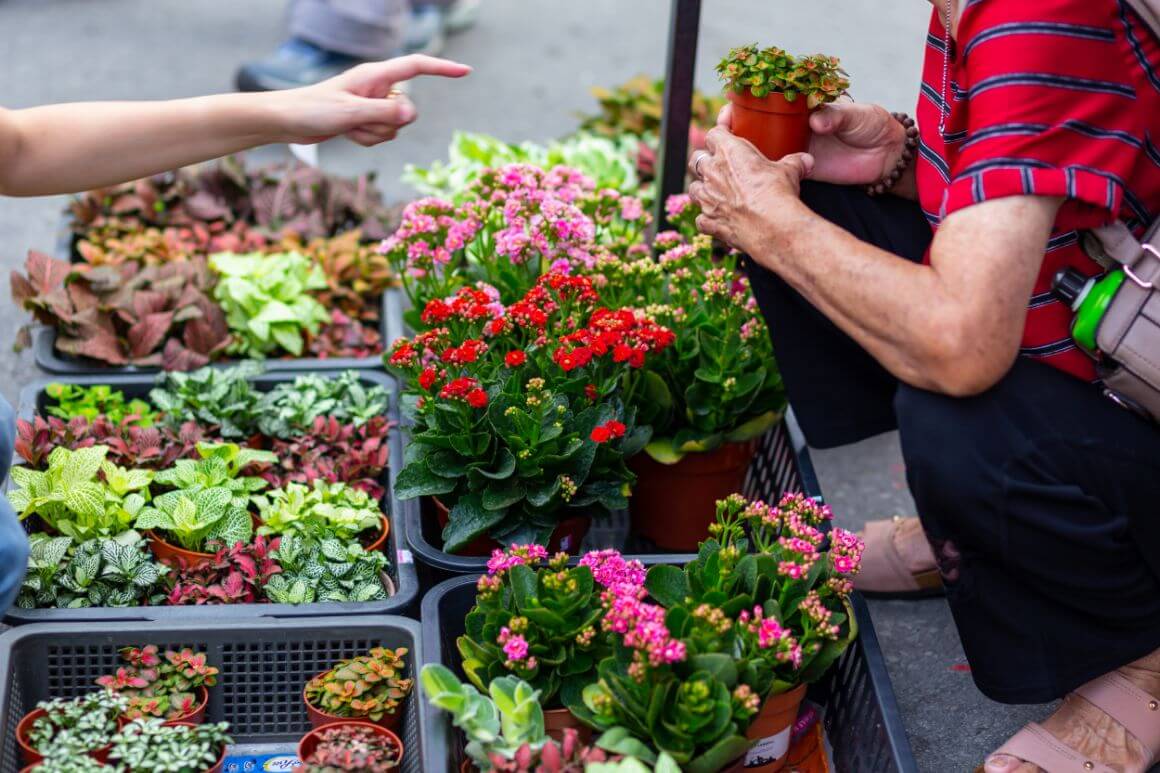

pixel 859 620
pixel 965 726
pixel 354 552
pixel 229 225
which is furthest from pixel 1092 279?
pixel 229 225

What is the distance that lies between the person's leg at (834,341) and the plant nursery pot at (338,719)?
88 centimetres

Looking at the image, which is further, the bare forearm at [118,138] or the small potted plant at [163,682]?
the bare forearm at [118,138]

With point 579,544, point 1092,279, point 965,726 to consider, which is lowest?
point 965,726

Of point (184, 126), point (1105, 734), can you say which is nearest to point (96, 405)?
point (184, 126)

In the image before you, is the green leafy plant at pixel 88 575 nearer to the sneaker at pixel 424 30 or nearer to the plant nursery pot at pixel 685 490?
the plant nursery pot at pixel 685 490

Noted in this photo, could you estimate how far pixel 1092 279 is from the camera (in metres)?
1.69

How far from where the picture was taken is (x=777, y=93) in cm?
194

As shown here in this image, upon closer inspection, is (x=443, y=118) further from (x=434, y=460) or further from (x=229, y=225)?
(x=434, y=460)

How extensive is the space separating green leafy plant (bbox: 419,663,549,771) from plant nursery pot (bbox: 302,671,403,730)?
0.23 meters

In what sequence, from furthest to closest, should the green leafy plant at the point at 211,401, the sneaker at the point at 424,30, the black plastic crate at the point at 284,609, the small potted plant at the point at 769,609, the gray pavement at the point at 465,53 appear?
the sneaker at the point at 424,30 → the gray pavement at the point at 465,53 → the green leafy plant at the point at 211,401 → the black plastic crate at the point at 284,609 → the small potted plant at the point at 769,609

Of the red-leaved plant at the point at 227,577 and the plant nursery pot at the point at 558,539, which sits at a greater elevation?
the plant nursery pot at the point at 558,539

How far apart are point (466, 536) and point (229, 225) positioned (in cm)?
179

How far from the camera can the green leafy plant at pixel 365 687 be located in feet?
5.88

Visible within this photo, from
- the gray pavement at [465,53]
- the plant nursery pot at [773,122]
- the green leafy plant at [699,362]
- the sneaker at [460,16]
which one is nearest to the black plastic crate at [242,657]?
the green leafy plant at [699,362]
